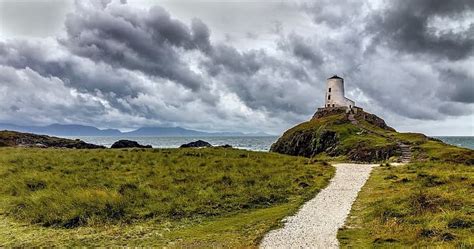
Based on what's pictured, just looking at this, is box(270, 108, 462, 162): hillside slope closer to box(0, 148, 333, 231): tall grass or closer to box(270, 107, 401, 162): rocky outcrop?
box(270, 107, 401, 162): rocky outcrop

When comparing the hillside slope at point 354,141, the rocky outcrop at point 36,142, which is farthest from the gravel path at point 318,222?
the rocky outcrop at point 36,142

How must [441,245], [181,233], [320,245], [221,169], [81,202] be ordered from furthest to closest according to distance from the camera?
[221,169] < [81,202] < [181,233] < [320,245] < [441,245]

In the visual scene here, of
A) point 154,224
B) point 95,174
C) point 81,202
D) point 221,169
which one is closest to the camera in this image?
point 154,224

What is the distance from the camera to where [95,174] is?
106 feet

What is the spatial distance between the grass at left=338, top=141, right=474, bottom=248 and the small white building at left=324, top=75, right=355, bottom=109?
88287 mm

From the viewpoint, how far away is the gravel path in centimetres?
1544

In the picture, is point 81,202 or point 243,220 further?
point 81,202

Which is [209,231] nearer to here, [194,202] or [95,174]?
[194,202]

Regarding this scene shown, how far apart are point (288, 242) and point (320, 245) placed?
1.32m

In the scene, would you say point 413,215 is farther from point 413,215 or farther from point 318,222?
point 318,222

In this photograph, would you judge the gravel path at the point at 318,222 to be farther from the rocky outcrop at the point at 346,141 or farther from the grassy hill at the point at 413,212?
the rocky outcrop at the point at 346,141

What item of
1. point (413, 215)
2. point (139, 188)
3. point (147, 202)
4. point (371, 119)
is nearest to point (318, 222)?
point (413, 215)

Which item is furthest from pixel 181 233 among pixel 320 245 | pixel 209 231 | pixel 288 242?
pixel 320 245

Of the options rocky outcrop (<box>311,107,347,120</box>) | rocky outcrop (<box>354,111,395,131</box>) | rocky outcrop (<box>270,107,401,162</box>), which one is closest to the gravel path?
rocky outcrop (<box>270,107,401,162</box>)
